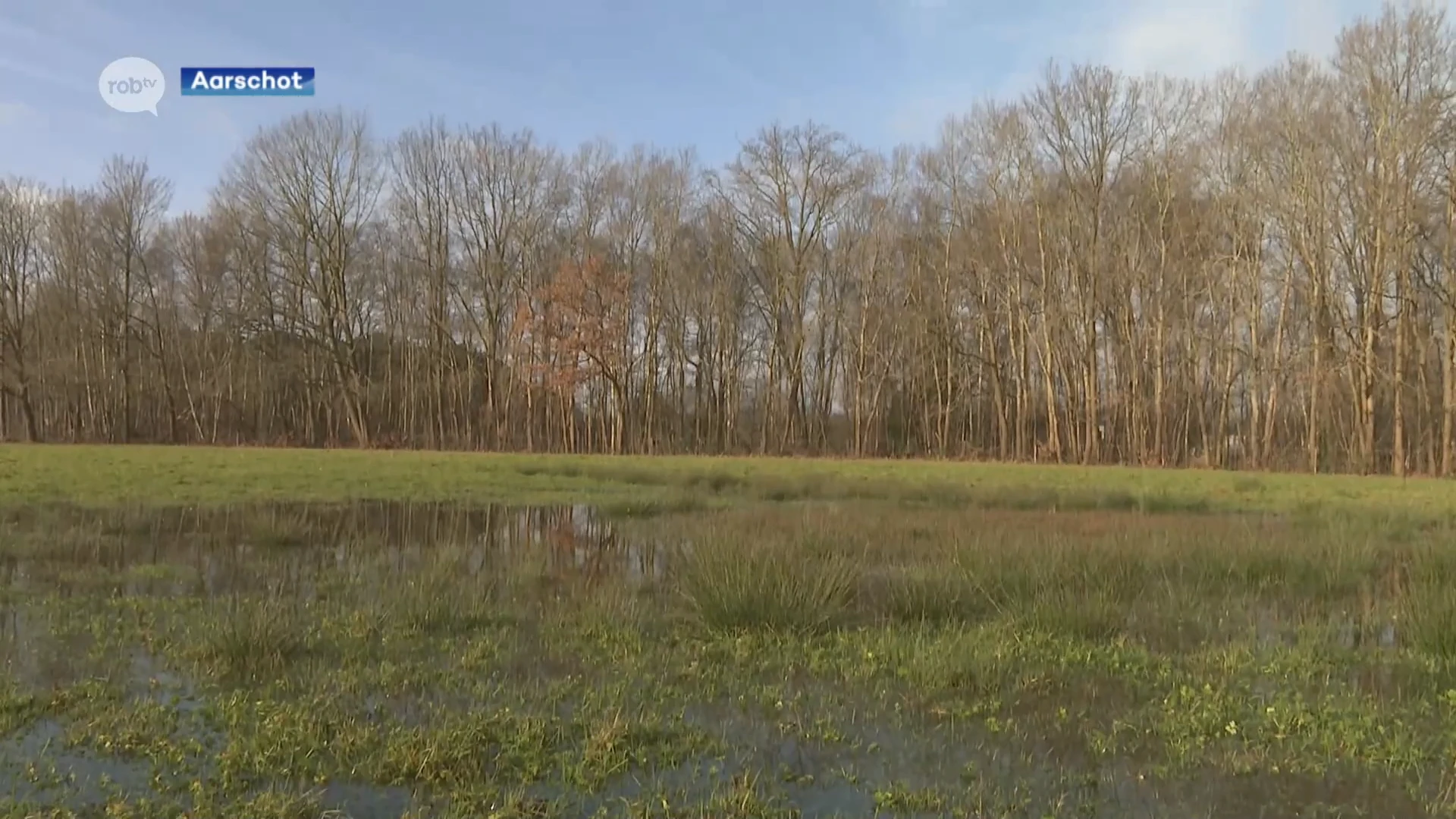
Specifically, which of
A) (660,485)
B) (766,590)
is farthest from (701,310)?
(766,590)

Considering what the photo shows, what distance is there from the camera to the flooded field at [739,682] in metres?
4.13

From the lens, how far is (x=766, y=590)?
7.39 metres

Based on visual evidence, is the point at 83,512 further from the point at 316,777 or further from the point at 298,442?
the point at 298,442

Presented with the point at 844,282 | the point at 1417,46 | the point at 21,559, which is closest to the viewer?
the point at 21,559

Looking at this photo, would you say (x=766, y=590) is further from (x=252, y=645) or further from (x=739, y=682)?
(x=252, y=645)

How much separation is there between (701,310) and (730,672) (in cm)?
4287

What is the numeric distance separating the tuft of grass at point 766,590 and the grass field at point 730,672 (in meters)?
0.03

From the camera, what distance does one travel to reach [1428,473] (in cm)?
2947

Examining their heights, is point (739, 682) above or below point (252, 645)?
below

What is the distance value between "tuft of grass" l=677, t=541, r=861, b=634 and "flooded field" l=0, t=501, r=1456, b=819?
3 centimetres

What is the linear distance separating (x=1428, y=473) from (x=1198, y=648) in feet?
101

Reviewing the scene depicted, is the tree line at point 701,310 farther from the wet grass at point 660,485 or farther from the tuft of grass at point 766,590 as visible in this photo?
the tuft of grass at point 766,590

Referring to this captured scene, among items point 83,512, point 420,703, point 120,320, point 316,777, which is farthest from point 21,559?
point 120,320

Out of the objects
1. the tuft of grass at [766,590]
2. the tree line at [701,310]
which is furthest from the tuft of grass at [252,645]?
the tree line at [701,310]
